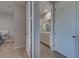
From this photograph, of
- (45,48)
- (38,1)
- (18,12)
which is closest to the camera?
(38,1)

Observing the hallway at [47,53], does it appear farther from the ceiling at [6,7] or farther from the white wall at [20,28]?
the white wall at [20,28]

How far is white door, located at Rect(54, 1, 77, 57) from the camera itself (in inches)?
113

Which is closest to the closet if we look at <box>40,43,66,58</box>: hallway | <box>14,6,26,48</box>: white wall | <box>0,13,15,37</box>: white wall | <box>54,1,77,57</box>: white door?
<box>54,1,77,57</box>: white door

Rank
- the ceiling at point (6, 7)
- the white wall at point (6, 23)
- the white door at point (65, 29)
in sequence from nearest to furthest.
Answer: the white door at point (65, 29)
the white wall at point (6, 23)
the ceiling at point (6, 7)

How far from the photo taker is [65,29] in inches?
120

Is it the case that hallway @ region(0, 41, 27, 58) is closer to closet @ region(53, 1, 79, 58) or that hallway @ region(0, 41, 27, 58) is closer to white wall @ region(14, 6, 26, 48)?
white wall @ region(14, 6, 26, 48)

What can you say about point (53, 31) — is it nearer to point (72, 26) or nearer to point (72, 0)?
point (72, 26)

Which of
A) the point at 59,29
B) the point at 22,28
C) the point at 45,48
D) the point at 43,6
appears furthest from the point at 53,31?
the point at 22,28

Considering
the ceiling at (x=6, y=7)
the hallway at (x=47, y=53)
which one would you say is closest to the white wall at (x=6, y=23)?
the ceiling at (x=6, y=7)

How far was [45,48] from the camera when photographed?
2982 millimetres

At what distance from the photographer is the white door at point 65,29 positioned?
113 inches

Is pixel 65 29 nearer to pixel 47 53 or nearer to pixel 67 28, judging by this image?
pixel 67 28

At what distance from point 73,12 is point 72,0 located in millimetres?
267

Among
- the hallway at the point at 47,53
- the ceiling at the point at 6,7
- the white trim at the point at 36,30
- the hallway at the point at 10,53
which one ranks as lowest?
the hallway at the point at 10,53
